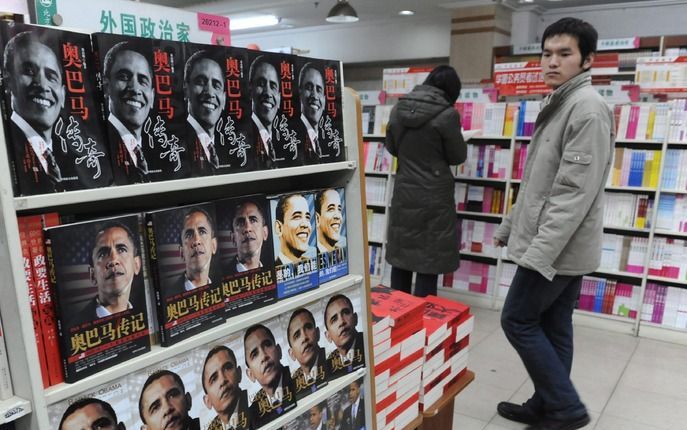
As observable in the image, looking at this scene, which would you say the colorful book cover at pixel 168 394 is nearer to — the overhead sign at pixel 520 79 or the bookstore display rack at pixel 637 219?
the bookstore display rack at pixel 637 219

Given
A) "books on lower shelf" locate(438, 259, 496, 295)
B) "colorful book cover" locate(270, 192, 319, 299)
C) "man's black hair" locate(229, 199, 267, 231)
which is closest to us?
"man's black hair" locate(229, 199, 267, 231)

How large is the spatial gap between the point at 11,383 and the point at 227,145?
2.00 feet

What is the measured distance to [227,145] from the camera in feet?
3.90

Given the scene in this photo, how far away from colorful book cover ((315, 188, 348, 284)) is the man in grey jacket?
0.82 m

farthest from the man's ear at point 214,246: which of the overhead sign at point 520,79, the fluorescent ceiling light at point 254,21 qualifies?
the fluorescent ceiling light at point 254,21

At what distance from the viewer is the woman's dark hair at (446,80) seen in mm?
2951

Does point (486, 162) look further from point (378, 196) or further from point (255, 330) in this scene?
point (255, 330)

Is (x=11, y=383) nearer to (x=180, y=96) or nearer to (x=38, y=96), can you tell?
(x=38, y=96)

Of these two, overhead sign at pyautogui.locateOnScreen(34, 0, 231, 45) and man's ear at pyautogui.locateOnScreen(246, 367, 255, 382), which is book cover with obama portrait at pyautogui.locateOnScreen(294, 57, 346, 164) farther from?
man's ear at pyautogui.locateOnScreen(246, 367, 255, 382)

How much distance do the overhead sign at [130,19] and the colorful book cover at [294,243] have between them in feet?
1.55

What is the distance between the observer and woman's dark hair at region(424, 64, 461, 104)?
295 centimetres

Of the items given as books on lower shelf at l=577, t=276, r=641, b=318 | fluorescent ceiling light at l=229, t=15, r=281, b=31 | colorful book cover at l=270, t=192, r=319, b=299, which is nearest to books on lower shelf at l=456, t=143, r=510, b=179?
books on lower shelf at l=577, t=276, r=641, b=318

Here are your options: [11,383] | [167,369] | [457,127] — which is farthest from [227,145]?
[457,127]

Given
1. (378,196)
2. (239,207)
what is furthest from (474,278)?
(239,207)
